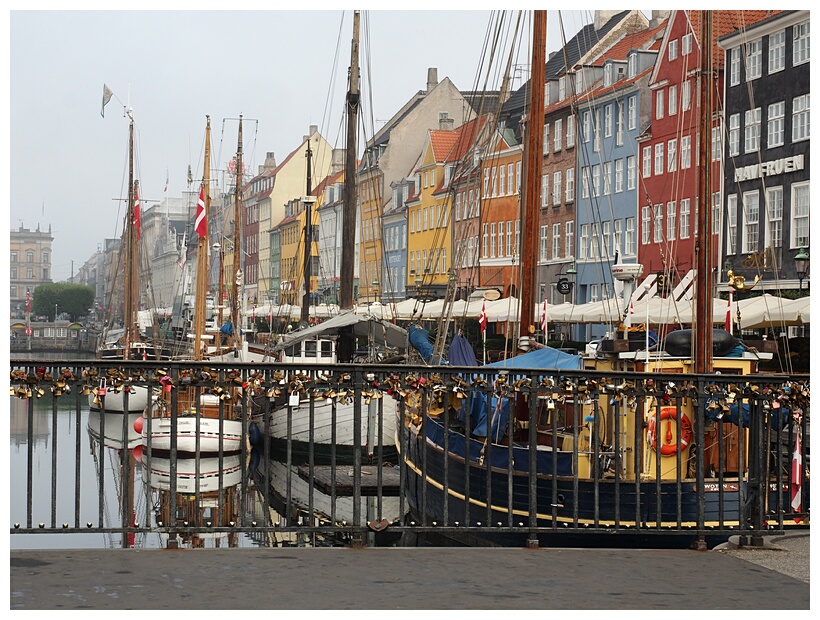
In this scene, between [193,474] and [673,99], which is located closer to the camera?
[193,474]

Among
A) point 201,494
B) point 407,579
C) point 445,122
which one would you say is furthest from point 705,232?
point 445,122

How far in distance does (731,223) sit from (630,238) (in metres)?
11.8

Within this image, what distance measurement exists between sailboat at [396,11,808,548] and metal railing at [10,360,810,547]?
0.09ft

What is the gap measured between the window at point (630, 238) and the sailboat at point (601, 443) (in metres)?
37.0

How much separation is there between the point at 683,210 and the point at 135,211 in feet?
73.3

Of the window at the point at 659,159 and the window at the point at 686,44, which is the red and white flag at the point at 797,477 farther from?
the window at the point at 659,159

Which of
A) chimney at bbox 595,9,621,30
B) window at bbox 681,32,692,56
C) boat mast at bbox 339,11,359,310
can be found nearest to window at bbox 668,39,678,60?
window at bbox 681,32,692,56

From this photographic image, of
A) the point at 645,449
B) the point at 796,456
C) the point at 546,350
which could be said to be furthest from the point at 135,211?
the point at 796,456

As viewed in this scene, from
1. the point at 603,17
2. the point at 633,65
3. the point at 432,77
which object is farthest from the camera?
the point at 432,77

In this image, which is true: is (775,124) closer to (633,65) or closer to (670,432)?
(633,65)

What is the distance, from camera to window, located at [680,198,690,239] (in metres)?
53.7

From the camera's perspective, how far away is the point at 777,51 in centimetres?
4534

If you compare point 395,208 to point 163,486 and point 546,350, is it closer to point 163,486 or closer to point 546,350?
point 163,486

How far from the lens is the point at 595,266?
60406 mm
